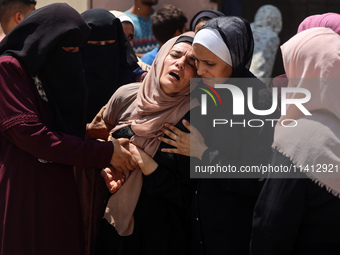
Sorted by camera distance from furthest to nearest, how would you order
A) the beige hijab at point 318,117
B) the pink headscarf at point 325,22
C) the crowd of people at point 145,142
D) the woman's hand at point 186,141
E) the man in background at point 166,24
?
the man in background at point 166,24, the pink headscarf at point 325,22, the woman's hand at point 186,141, the crowd of people at point 145,142, the beige hijab at point 318,117

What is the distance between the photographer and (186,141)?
2781mm

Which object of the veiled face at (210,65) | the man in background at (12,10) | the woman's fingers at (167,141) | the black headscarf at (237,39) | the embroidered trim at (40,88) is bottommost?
the woman's fingers at (167,141)

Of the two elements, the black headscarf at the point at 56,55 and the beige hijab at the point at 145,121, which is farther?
the beige hijab at the point at 145,121

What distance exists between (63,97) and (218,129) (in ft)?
2.68

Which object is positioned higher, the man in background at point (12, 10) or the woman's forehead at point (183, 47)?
the woman's forehead at point (183, 47)

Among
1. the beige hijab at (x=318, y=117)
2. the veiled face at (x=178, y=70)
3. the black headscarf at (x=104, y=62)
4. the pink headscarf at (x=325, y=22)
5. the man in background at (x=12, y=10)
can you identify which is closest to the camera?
the beige hijab at (x=318, y=117)

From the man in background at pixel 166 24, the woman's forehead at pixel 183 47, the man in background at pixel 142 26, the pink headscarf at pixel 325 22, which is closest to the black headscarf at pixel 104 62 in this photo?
the woman's forehead at pixel 183 47

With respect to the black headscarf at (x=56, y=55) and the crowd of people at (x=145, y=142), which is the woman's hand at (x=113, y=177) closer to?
the crowd of people at (x=145, y=142)

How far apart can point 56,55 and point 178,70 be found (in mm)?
618

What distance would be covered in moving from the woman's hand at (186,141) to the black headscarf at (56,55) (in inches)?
20.2

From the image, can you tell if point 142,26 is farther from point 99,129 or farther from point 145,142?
point 145,142

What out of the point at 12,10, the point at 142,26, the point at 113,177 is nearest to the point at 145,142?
the point at 113,177

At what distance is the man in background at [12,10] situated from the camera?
15.1ft

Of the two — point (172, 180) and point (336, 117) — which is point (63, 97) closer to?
point (172, 180)
